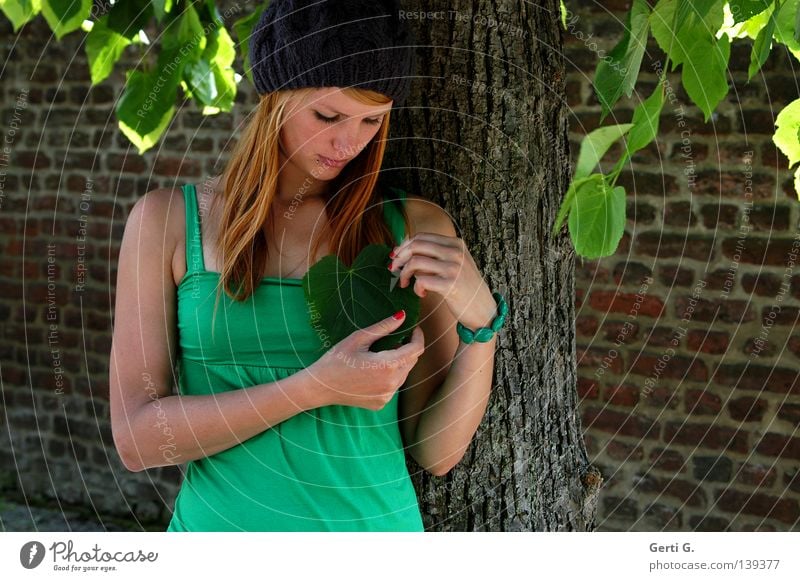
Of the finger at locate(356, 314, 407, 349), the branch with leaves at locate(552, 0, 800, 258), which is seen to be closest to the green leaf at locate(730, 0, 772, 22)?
the branch with leaves at locate(552, 0, 800, 258)

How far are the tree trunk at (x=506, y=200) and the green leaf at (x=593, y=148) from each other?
0.30 m

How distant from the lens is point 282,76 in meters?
1.00

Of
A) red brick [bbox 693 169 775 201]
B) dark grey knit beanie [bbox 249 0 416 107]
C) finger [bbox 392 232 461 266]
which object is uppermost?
dark grey knit beanie [bbox 249 0 416 107]

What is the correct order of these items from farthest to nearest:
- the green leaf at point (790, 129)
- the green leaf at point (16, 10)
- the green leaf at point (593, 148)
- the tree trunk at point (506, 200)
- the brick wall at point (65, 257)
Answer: the brick wall at point (65, 257), the green leaf at point (16, 10), the tree trunk at point (506, 200), the green leaf at point (790, 129), the green leaf at point (593, 148)

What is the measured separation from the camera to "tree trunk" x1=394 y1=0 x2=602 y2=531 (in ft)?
3.86

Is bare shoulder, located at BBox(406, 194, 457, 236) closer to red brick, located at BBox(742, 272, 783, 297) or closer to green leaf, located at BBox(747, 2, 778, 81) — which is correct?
green leaf, located at BBox(747, 2, 778, 81)

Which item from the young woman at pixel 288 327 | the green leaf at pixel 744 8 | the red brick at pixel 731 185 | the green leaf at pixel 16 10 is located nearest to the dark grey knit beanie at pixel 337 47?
Result: the young woman at pixel 288 327

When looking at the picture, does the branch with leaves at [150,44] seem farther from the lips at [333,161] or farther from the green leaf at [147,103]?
the lips at [333,161]

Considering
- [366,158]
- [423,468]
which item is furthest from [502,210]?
[423,468]

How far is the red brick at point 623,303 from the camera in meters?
2.25

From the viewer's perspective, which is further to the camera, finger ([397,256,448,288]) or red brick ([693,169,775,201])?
red brick ([693,169,775,201])

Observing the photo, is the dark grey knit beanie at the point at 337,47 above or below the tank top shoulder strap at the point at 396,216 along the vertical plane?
above

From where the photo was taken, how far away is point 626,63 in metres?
0.98

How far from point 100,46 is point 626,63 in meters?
0.85
